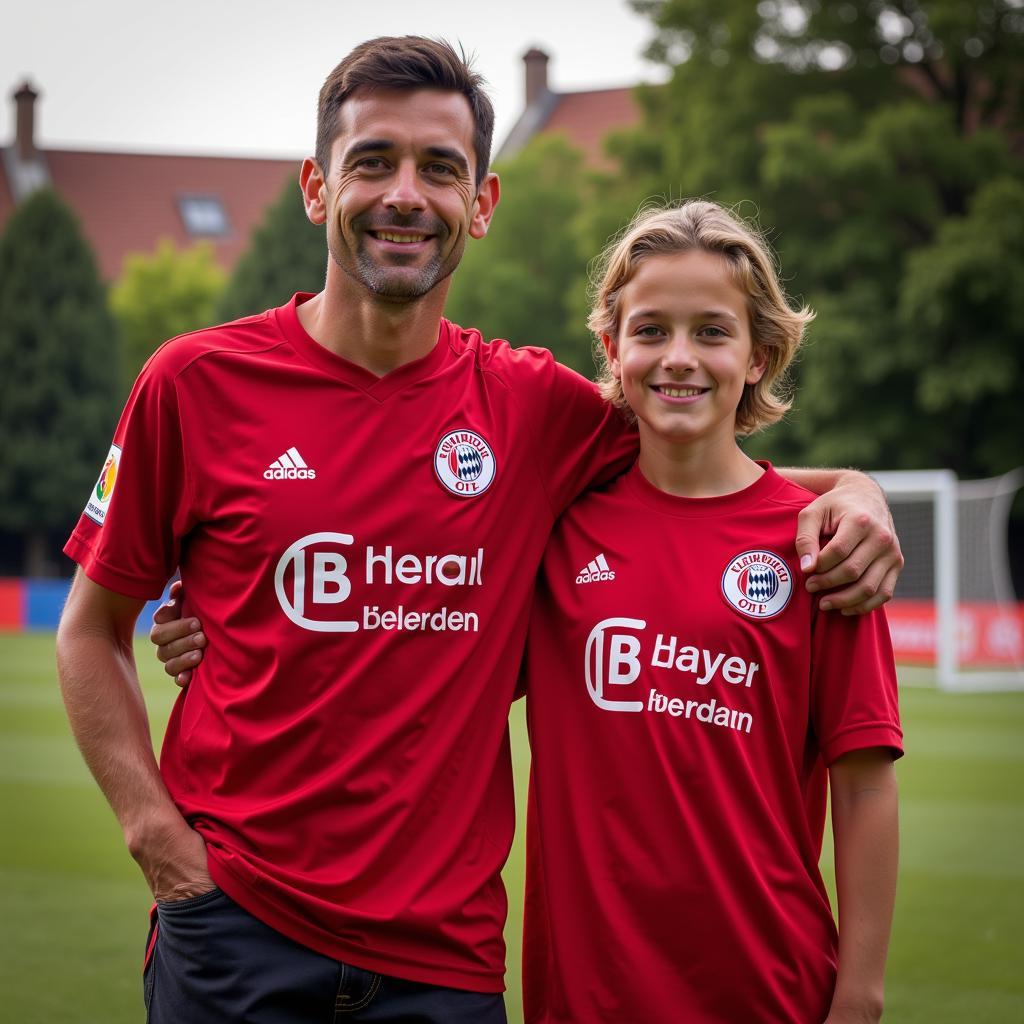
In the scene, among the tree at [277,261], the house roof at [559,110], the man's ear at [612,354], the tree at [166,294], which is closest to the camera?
the man's ear at [612,354]

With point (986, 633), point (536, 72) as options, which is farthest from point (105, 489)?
point (536, 72)

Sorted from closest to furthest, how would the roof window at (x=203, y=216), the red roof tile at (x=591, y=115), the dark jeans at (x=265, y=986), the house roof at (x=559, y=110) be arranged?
the dark jeans at (x=265, y=986)
the red roof tile at (x=591, y=115)
the house roof at (x=559, y=110)
the roof window at (x=203, y=216)

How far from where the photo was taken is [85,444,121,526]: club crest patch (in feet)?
10.1

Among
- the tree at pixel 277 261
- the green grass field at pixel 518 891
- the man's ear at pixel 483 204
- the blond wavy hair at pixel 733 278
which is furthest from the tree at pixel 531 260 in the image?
the man's ear at pixel 483 204

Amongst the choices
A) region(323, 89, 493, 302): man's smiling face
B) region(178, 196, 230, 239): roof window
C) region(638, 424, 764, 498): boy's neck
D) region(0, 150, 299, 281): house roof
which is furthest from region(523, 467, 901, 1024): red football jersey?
region(178, 196, 230, 239): roof window

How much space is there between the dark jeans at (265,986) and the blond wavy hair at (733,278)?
1439 mm

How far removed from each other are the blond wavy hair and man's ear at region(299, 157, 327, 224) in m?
0.69

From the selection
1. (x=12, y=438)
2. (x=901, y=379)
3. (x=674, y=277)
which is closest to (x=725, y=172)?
(x=901, y=379)

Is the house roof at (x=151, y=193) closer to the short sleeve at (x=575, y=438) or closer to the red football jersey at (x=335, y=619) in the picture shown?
the short sleeve at (x=575, y=438)

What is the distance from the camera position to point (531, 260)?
32531 millimetres

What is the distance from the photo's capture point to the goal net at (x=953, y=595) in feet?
63.1

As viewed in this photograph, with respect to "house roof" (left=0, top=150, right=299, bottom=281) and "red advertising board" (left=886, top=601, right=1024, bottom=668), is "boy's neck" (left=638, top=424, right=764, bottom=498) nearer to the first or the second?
"red advertising board" (left=886, top=601, right=1024, bottom=668)

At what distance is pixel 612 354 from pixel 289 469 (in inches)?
35.1

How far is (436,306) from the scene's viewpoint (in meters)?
3.23
